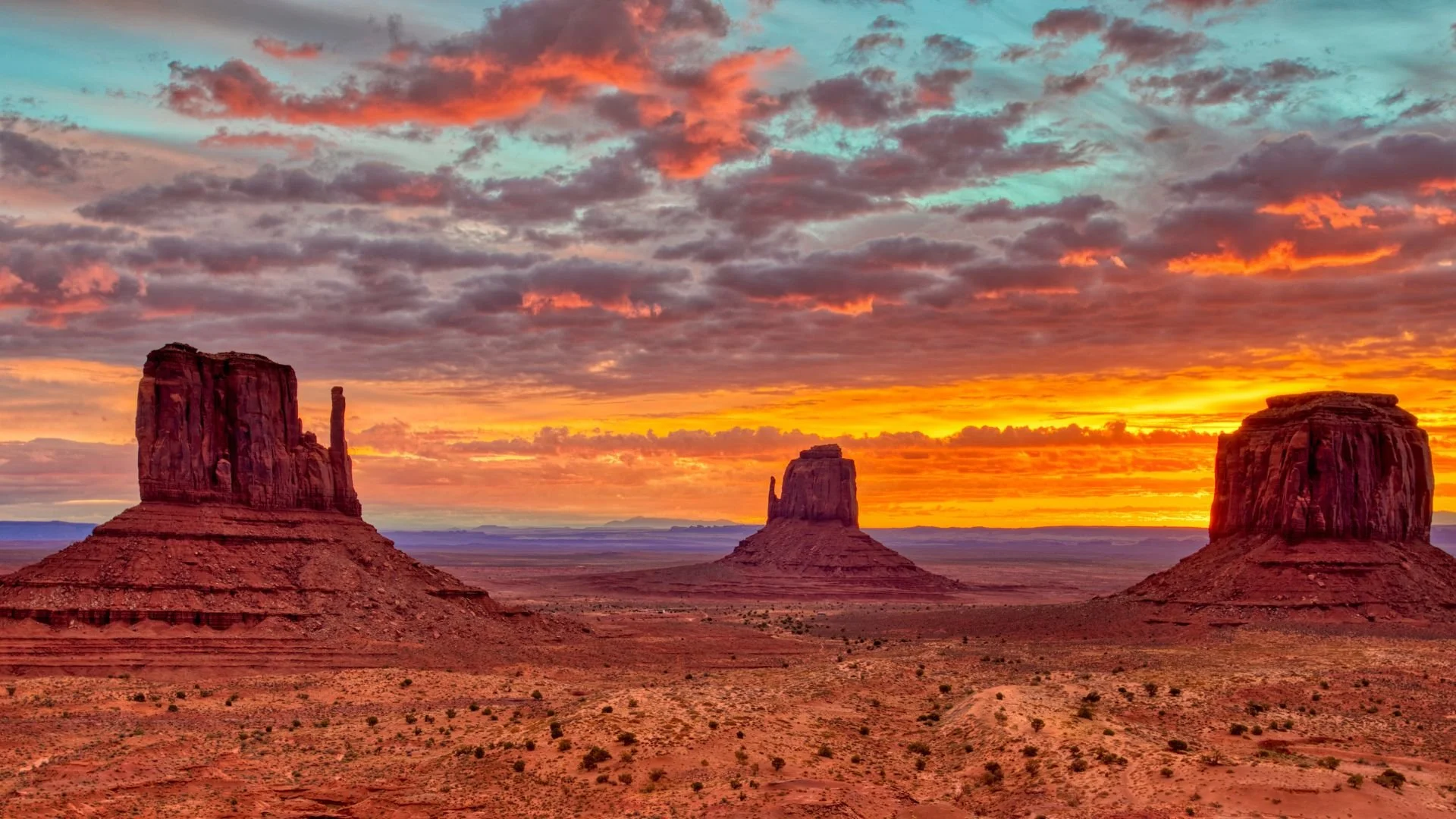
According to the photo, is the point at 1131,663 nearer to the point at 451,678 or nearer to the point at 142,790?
the point at 451,678

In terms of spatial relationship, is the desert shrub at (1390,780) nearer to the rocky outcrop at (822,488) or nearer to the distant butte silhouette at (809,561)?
the distant butte silhouette at (809,561)

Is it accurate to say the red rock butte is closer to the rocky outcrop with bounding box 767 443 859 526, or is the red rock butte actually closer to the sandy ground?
the sandy ground

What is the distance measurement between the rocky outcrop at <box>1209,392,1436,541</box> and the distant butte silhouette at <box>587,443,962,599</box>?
69.1m

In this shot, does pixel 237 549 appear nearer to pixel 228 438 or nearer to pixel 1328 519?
pixel 228 438

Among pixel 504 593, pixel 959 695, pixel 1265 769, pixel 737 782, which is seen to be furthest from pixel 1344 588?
pixel 504 593

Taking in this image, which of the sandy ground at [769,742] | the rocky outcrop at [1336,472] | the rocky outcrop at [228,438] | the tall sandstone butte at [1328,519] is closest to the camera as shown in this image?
the sandy ground at [769,742]

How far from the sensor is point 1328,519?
3472 inches

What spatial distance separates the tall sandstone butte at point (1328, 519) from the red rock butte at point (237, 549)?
2004 inches

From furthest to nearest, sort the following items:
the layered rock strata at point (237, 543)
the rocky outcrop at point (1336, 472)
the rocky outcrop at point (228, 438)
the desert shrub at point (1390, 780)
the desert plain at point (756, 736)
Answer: the rocky outcrop at point (1336, 472) < the rocky outcrop at point (228, 438) < the layered rock strata at point (237, 543) < the desert plain at point (756, 736) < the desert shrub at point (1390, 780)

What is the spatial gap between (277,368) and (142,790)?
4312 centimetres

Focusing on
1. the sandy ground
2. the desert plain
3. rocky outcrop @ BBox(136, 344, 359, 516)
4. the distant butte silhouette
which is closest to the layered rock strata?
rocky outcrop @ BBox(136, 344, 359, 516)

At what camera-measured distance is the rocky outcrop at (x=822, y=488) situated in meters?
180

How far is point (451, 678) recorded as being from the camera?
6419cm

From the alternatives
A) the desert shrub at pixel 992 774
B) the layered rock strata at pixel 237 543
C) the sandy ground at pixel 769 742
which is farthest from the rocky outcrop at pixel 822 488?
the desert shrub at pixel 992 774
